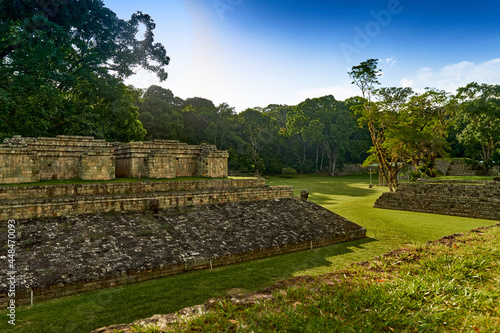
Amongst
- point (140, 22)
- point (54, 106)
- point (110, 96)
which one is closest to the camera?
point (54, 106)

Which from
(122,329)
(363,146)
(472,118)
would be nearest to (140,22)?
(122,329)

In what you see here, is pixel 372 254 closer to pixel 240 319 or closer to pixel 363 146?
pixel 240 319

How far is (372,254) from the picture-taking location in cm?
958

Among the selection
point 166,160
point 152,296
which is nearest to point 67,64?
point 166,160

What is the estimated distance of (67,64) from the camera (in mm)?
17828

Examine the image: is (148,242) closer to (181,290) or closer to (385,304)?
(181,290)

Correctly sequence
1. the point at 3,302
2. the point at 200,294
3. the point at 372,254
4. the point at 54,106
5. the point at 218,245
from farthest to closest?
the point at 54,106 < the point at 372,254 < the point at 218,245 < the point at 200,294 < the point at 3,302

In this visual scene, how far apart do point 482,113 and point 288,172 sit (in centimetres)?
2539

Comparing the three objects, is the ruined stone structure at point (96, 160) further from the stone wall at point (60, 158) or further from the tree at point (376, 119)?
the tree at point (376, 119)

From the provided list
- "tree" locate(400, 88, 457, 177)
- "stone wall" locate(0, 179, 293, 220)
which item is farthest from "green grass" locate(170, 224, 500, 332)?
"tree" locate(400, 88, 457, 177)

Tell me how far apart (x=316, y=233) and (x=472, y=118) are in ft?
89.7

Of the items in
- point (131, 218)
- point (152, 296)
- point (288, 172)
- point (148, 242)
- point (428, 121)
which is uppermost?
point (428, 121)

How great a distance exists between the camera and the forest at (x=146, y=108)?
14.4m

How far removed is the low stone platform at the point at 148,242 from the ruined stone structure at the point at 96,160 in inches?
115
